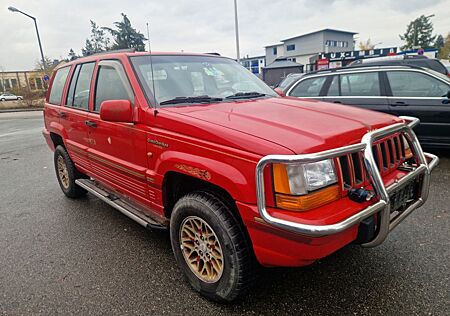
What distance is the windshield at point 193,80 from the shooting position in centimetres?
279

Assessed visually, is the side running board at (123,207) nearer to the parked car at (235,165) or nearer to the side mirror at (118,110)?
the parked car at (235,165)

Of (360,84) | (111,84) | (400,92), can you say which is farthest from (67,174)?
(400,92)

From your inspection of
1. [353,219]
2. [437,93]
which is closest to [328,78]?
[437,93]

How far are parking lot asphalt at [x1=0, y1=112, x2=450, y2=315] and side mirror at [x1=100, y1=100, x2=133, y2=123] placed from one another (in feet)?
4.37

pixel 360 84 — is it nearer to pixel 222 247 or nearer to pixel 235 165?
pixel 235 165

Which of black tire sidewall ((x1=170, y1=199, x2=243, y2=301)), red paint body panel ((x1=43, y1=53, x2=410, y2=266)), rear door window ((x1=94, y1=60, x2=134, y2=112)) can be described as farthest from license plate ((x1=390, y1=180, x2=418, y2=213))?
rear door window ((x1=94, y1=60, x2=134, y2=112))

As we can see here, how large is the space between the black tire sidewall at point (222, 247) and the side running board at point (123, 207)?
0.28 metres

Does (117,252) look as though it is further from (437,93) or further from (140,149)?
(437,93)

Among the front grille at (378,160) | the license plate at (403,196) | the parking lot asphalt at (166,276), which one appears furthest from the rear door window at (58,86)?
the license plate at (403,196)

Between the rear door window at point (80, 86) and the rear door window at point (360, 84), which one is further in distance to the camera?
A: the rear door window at point (360, 84)

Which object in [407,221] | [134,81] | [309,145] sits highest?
[134,81]

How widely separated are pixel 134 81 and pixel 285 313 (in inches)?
88.4

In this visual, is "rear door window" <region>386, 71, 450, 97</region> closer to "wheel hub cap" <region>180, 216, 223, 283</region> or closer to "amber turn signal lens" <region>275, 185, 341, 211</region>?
"amber turn signal lens" <region>275, 185, 341, 211</region>

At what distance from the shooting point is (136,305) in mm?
2320
